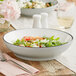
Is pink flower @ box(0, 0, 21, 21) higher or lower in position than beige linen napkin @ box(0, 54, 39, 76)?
higher

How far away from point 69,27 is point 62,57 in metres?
0.78

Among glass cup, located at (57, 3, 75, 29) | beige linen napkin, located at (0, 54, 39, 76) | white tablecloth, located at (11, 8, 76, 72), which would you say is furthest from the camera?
glass cup, located at (57, 3, 75, 29)

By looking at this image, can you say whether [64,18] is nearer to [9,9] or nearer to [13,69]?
[9,9]

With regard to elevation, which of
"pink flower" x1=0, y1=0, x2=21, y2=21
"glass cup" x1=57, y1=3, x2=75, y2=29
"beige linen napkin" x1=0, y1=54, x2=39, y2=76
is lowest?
"beige linen napkin" x1=0, y1=54, x2=39, y2=76

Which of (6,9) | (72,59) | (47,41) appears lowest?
(72,59)

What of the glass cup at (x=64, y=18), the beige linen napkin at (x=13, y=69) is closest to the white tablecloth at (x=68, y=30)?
the glass cup at (x=64, y=18)

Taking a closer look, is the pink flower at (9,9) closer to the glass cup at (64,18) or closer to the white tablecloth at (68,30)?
the white tablecloth at (68,30)

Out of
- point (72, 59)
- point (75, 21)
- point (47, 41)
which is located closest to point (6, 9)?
point (47, 41)

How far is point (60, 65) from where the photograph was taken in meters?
1.46

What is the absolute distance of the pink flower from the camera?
1.91 m

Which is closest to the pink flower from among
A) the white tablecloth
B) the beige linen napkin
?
the white tablecloth

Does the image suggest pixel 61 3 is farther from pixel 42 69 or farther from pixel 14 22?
pixel 42 69

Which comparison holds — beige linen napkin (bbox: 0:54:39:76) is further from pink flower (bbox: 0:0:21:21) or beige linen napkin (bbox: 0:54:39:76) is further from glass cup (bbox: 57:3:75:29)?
glass cup (bbox: 57:3:75:29)

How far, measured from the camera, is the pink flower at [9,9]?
1.91m
